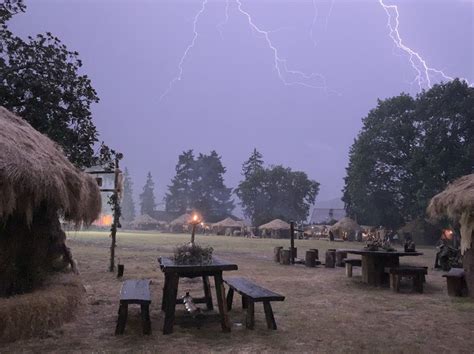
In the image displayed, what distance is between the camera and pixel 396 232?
1745 inches

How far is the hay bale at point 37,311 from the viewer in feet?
19.6

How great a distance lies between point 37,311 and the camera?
6.39 meters

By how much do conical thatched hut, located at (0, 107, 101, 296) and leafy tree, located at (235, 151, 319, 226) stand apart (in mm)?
68473

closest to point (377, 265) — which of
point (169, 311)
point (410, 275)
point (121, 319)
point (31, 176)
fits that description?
point (410, 275)

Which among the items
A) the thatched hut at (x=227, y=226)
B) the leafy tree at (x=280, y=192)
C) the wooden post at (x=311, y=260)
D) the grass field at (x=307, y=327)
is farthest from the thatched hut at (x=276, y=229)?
the grass field at (x=307, y=327)

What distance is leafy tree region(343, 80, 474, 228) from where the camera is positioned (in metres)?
35.8

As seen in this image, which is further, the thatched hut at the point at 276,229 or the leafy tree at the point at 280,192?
the leafy tree at the point at 280,192

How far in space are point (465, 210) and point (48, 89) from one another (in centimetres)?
1066

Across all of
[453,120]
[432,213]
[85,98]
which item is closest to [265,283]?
[432,213]

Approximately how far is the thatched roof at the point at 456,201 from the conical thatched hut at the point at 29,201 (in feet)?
27.1

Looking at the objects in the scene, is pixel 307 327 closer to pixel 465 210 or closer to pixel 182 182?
pixel 465 210

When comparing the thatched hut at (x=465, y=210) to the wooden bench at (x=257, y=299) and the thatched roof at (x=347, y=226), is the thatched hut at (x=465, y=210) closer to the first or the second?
the wooden bench at (x=257, y=299)

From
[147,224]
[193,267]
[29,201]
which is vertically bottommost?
[147,224]

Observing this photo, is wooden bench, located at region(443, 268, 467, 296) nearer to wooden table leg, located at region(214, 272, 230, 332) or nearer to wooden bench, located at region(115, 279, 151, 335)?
wooden table leg, located at region(214, 272, 230, 332)
